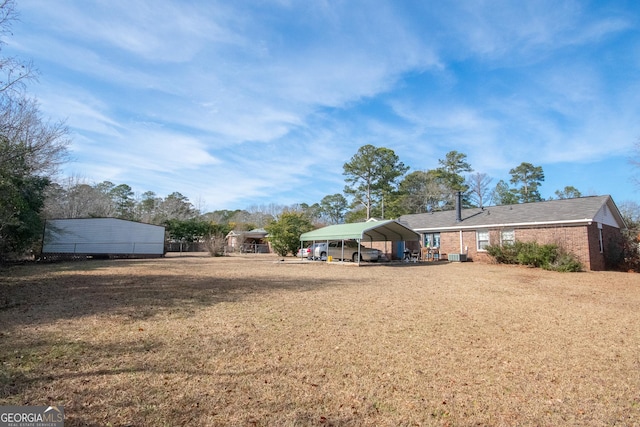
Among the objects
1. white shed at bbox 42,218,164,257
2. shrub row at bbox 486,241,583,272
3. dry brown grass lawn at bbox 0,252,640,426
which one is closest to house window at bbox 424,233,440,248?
shrub row at bbox 486,241,583,272

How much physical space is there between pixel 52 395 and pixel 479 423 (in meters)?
4.18

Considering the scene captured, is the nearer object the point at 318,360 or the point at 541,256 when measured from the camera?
the point at 318,360

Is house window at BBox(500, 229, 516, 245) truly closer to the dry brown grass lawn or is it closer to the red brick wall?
the red brick wall

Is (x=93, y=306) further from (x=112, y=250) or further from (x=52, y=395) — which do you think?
(x=112, y=250)

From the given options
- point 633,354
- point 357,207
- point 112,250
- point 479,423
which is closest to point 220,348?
point 479,423

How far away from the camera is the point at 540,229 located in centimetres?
1911

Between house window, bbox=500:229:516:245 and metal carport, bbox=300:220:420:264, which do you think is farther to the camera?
house window, bbox=500:229:516:245

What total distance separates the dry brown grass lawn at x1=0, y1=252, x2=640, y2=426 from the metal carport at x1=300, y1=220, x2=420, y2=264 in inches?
433

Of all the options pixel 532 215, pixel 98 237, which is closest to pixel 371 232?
pixel 532 215

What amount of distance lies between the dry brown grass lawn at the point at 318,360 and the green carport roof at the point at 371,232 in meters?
11.0

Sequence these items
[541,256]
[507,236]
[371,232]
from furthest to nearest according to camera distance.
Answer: [371,232] < [507,236] < [541,256]

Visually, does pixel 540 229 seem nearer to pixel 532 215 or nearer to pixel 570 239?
pixel 532 215

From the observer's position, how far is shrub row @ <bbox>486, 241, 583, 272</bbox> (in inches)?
632

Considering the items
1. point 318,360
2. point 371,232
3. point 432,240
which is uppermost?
point 371,232
